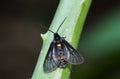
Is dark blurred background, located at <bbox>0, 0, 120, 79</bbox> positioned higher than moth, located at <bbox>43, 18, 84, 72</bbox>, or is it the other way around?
dark blurred background, located at <bbox>0, 0, 120, 79</bbox>

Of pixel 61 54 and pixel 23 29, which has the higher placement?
pixel 23 29

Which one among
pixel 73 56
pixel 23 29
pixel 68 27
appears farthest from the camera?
pixel 23 29

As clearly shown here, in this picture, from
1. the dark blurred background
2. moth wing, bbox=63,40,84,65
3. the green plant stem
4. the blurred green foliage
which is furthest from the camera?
the dark blurred background

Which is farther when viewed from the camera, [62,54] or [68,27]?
[62,54]

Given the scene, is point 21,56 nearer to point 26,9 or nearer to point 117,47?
point 26,9

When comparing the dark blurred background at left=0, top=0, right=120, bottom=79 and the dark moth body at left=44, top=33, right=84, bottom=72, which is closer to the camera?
the dark moth body at left=44, top=33, right=84, bottom=72

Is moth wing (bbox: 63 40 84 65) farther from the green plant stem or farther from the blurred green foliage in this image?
the green plant stem

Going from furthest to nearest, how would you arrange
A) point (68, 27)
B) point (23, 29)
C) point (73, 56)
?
point (23, 29) < point (73, 56) < point (68, 27)

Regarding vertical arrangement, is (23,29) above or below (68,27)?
above

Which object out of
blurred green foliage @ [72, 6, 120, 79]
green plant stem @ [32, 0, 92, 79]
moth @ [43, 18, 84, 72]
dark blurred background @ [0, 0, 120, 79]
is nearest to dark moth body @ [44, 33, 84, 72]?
moth @ [43, 18, 84, 72]

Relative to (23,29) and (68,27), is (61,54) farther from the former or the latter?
(23,29)

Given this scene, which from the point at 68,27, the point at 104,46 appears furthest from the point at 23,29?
the point at 68,27
